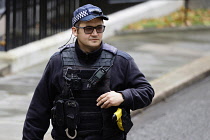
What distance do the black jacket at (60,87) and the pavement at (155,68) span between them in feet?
8.86

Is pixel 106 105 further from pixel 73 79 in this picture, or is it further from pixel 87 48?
pixel 87 48

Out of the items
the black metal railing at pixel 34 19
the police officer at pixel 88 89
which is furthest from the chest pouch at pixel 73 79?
the black metal railing at pixel 34 19

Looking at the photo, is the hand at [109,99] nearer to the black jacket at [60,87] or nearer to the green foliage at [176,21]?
the black jacket at [60,87]

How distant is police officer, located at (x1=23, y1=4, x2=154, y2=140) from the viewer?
4.14 metres

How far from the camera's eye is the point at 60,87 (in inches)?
167

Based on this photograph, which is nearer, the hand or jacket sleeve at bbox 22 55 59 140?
the hand

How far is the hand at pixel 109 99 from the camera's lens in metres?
4.05

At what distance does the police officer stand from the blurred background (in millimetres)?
2720

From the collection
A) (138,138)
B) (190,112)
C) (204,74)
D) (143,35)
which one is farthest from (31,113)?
(143,35)

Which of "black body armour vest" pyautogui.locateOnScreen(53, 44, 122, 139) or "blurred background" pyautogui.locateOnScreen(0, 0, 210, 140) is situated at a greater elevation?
"black body armour vest" pyautogui.locateOnScreen(53, 44, 122, 139)

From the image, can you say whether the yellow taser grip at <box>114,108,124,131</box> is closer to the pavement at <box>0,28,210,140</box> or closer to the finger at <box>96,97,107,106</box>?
the finger at <box>96,97,107,106</box>

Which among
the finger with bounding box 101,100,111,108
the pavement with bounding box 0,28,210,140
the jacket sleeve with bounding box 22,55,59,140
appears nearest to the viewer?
the finger with bounding box 101,100,111,108

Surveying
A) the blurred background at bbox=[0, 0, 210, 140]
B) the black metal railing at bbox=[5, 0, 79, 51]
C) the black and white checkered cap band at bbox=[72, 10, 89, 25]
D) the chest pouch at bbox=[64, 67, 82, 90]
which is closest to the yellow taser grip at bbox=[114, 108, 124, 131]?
the chest pouch at bbox=[64, 67, 82, 90]

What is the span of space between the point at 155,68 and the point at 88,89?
7.39 m
